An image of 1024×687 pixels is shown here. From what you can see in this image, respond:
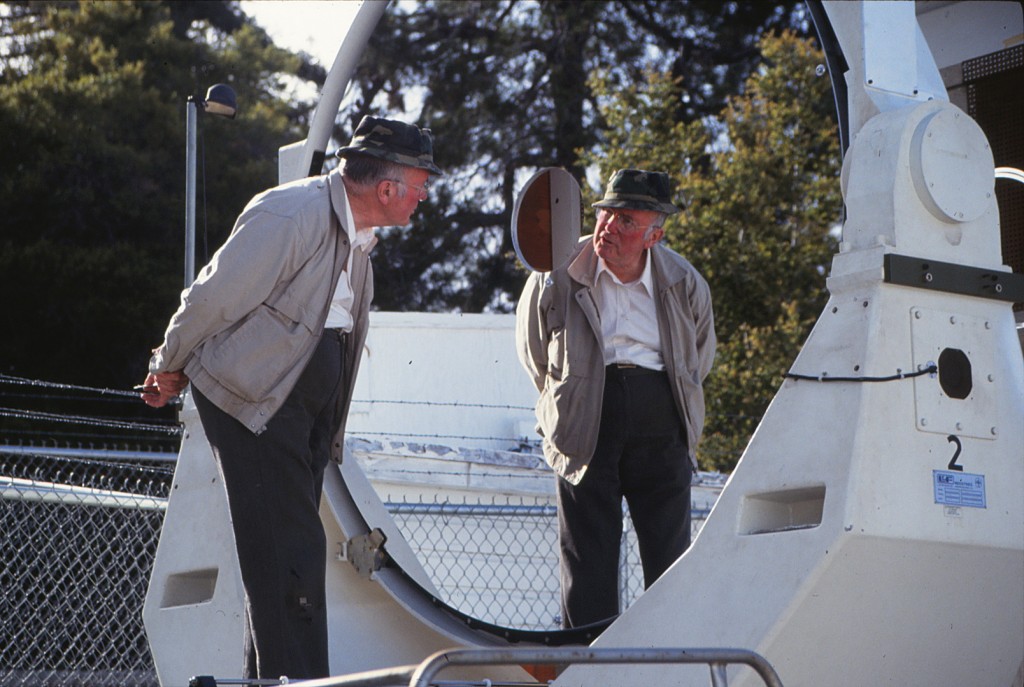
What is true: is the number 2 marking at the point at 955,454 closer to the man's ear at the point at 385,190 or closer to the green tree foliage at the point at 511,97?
the man's ear at the point at 385,190

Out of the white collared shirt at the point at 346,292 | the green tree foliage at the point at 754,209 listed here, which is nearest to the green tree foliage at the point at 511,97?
the green tree foliage at the point at 754,209

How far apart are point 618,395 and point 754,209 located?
12.4 meters

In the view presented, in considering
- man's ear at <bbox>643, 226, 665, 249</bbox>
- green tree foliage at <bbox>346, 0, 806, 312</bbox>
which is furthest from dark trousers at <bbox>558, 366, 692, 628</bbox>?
green tree foliage at <bbox>346, 0, 806, 312</bbox>

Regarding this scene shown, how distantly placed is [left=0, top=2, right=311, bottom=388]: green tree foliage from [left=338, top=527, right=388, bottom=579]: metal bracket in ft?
52.2

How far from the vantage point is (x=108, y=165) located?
73.3 feet

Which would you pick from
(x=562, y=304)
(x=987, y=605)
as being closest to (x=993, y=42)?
(x=562, y=304)

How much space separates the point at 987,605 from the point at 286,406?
6.79 ft

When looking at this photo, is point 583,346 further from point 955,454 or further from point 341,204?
point 955,454

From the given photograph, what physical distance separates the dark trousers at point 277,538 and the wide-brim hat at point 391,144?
0.81 m

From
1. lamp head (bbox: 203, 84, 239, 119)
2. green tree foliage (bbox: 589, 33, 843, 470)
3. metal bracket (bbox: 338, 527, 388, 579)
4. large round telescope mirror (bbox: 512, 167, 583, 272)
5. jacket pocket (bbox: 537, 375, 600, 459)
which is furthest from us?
green tree foliage (bbox: 589, 33, 843, 470)

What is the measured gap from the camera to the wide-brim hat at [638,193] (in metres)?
5.17

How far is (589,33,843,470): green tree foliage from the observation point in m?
15.9

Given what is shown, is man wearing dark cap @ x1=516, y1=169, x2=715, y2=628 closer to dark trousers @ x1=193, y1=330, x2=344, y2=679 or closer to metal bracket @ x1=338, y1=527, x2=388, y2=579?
metal bracket @ x1=338, y1=527, x2=388, y2=579

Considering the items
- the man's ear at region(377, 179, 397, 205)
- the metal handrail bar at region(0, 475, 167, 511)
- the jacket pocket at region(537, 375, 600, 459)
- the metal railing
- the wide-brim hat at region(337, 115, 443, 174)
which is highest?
the wide-brim hat at region(337, 115, 443, 174)
